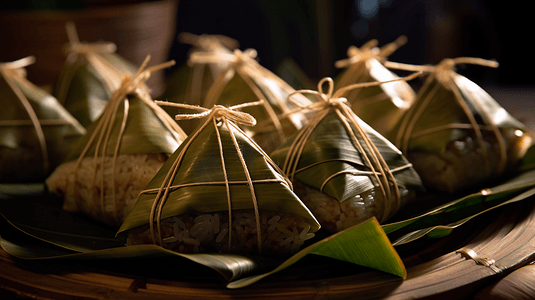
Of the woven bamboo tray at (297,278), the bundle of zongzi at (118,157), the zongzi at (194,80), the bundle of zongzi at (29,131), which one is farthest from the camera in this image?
the zongzi at (194,80)

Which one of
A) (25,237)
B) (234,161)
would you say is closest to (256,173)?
(234,161)

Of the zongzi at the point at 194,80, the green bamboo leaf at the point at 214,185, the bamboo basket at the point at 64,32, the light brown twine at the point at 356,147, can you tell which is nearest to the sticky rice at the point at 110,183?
the green bamboo leaf at the point at 214,185

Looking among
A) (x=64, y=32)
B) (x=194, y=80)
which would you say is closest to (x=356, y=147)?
(x=194, y=80)

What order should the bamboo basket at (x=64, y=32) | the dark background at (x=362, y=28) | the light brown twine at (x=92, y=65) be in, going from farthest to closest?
the dark background at (x=362, y=28) → the bamboo basket at (x=64, y=32) → the light brown twine at (x=92, y=65)

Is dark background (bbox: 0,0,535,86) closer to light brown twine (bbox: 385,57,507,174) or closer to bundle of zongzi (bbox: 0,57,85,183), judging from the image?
bundle of zongzi (bbox: 0,57,85,183)

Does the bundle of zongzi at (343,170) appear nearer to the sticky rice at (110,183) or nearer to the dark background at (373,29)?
the sticky rice at (110,183)

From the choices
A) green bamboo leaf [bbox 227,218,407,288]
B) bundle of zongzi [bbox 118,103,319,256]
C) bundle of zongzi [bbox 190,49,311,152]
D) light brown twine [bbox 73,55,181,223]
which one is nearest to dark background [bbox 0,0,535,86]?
bundle of zongzi [bbox 190,49,311,152]

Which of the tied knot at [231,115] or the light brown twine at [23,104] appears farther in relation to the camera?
the light brown twine at [23,104]
